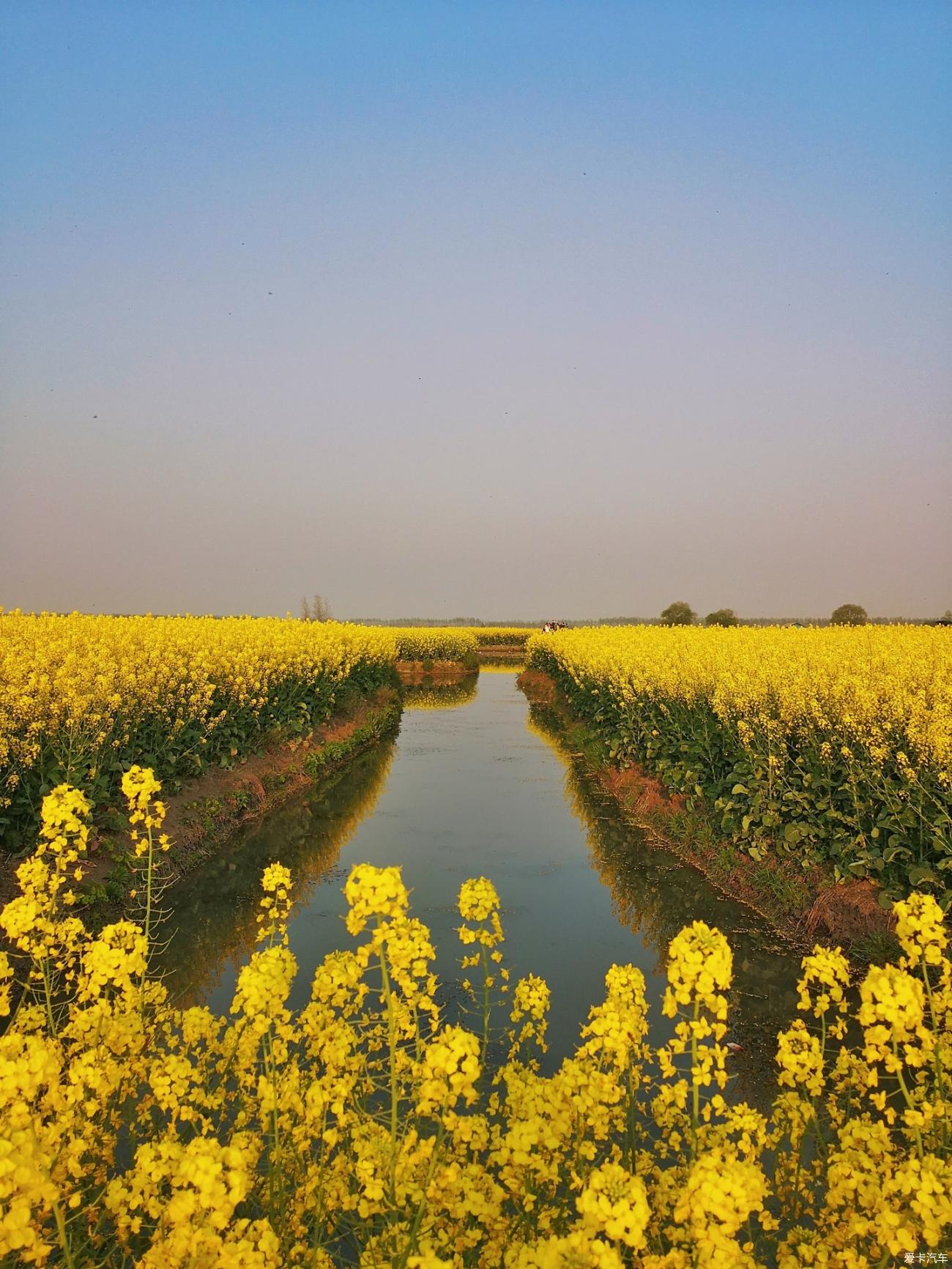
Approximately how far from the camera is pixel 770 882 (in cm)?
1002

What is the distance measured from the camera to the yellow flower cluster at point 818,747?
27.3ft

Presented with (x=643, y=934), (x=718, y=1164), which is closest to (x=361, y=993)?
(x=718, y=1164)

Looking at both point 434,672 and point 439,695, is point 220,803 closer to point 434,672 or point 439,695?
point 439,695

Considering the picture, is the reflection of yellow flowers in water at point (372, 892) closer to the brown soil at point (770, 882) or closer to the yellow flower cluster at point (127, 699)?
the brown soil at point (770, 882)

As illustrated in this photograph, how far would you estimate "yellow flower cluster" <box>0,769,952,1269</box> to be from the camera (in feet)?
8.05

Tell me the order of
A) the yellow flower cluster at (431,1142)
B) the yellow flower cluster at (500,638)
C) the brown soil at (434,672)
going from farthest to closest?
the yellow flower cluster at (500,638) < the brown soil at (434,672) < the yellow flower cluster at (431,1142)

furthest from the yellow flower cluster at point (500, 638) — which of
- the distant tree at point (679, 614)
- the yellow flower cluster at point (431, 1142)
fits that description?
the yellow flower cluster at point (431, 1142)

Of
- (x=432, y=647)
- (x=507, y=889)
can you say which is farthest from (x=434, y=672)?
(x=507, y=889)

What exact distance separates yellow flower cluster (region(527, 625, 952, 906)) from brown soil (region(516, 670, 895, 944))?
0.79ft

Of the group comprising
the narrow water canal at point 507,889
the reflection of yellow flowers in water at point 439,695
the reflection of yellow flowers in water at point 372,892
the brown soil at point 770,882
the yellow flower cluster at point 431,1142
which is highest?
the reflection of yellow flowers in water at point 372,892

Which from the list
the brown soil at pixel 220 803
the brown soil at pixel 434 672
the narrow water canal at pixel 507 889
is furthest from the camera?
the brown soil at pixel 434 672

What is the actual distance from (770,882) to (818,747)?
1827 mm

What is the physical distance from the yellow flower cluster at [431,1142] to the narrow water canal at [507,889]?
301 centimetres

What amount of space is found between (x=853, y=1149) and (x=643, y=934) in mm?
6610
